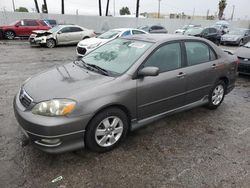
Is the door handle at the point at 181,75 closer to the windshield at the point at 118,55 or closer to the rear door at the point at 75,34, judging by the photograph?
the windshield at the point at 118,55

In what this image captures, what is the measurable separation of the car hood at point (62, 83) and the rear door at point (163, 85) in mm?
586

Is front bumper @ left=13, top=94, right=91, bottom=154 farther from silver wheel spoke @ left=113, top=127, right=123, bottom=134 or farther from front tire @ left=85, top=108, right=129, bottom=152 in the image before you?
silver wheel spoke @ left=113, top=127, right=123, bottom=134

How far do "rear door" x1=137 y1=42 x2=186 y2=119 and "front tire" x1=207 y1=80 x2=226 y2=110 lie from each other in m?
0.95

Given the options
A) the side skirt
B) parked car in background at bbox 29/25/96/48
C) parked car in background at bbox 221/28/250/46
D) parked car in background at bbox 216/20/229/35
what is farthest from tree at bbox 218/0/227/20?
the side skirt

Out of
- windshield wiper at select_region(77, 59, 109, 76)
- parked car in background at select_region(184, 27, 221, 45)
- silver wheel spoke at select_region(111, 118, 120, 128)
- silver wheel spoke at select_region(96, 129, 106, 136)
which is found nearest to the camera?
silver wheel spoke at select_region(96, 129, 106, 136)

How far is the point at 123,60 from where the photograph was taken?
3387mm

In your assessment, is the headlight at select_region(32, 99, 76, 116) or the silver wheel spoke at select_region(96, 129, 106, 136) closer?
the headlight at select_region(32, 99, 76, 116)

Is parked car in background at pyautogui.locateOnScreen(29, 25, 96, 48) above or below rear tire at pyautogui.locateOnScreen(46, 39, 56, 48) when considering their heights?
above

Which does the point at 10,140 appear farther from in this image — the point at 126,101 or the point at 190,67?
the point at 190,67

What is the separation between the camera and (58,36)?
14500mm

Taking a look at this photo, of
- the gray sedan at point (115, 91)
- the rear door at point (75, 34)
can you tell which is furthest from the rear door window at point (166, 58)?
the rear door at point (75, 34)

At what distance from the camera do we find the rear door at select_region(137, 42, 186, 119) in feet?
10.6

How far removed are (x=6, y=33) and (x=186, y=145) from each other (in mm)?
17816

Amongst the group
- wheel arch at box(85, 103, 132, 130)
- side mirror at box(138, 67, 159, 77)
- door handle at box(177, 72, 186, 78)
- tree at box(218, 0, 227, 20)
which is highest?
tree at box(218, 0, 227, 20)
